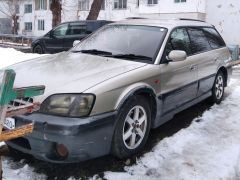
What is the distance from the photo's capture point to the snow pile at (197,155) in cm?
378

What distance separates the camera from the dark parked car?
14.1 metres

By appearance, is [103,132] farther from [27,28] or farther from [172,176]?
[27,28]

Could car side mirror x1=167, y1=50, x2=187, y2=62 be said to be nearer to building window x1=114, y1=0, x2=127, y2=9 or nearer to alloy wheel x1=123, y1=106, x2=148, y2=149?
alloy wheel x1=123, y1=106, x2=148, y2=149

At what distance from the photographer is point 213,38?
6559mm

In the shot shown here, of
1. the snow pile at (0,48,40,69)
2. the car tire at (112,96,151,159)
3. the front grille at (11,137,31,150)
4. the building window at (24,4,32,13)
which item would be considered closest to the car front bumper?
the front grille at (11,137,31,150)

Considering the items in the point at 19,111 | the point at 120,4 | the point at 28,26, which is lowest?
the point at 19,111

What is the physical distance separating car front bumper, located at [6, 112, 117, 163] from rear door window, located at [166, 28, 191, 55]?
164cm

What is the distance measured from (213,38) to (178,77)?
6.86 feet

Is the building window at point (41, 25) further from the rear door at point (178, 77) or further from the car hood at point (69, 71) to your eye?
the car hood at point (69, 71)

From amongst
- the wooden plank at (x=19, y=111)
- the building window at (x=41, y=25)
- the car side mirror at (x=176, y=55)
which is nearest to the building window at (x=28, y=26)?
the building window at (x=41, y=25)

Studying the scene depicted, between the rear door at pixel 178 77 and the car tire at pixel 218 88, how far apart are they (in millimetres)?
1122

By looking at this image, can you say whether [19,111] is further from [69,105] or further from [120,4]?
[120,4]

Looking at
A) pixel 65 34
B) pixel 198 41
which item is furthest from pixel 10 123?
pixel 65 34

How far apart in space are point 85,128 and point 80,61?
1.33 metres
